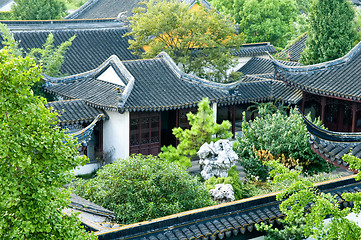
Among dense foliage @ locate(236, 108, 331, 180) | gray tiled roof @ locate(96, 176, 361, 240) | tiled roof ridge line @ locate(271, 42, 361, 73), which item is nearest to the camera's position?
gray tiled roof @ locate(96, 176, 361, 240)

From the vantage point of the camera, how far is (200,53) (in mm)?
22172

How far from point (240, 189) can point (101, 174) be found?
4.01 meters

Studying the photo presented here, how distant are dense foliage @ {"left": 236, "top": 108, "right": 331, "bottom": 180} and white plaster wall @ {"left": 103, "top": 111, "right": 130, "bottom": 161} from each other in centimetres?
413

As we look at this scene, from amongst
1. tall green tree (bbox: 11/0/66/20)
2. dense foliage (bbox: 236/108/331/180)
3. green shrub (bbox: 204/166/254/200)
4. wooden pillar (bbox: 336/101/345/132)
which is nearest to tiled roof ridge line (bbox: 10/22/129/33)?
tall green tree (bbox: 11/0/66/20)

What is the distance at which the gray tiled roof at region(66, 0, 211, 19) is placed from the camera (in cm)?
3023

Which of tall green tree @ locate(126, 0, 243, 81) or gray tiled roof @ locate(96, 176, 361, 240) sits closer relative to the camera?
gray tiled roof @ locate(96, 176, 361, 240)

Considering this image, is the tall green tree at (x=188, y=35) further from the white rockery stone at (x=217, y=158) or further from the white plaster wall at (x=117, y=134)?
the white rockery stone at (x=217, y=158)

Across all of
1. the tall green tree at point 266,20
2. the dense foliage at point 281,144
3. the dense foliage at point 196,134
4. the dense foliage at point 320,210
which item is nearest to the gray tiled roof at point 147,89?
the dense foliage at point 196,134

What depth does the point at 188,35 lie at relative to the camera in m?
21.8

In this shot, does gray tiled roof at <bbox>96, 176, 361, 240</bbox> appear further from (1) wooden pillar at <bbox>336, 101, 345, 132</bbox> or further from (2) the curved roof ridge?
(1) wooden pillar at <bbox>336, 101, 345, 132</bbox>

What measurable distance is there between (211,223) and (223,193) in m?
3.49

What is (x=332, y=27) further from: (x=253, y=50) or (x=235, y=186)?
(x=235, y=186)

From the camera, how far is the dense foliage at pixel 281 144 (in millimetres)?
15112

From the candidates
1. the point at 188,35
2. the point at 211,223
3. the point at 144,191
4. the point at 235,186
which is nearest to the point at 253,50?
the point at 188,35
